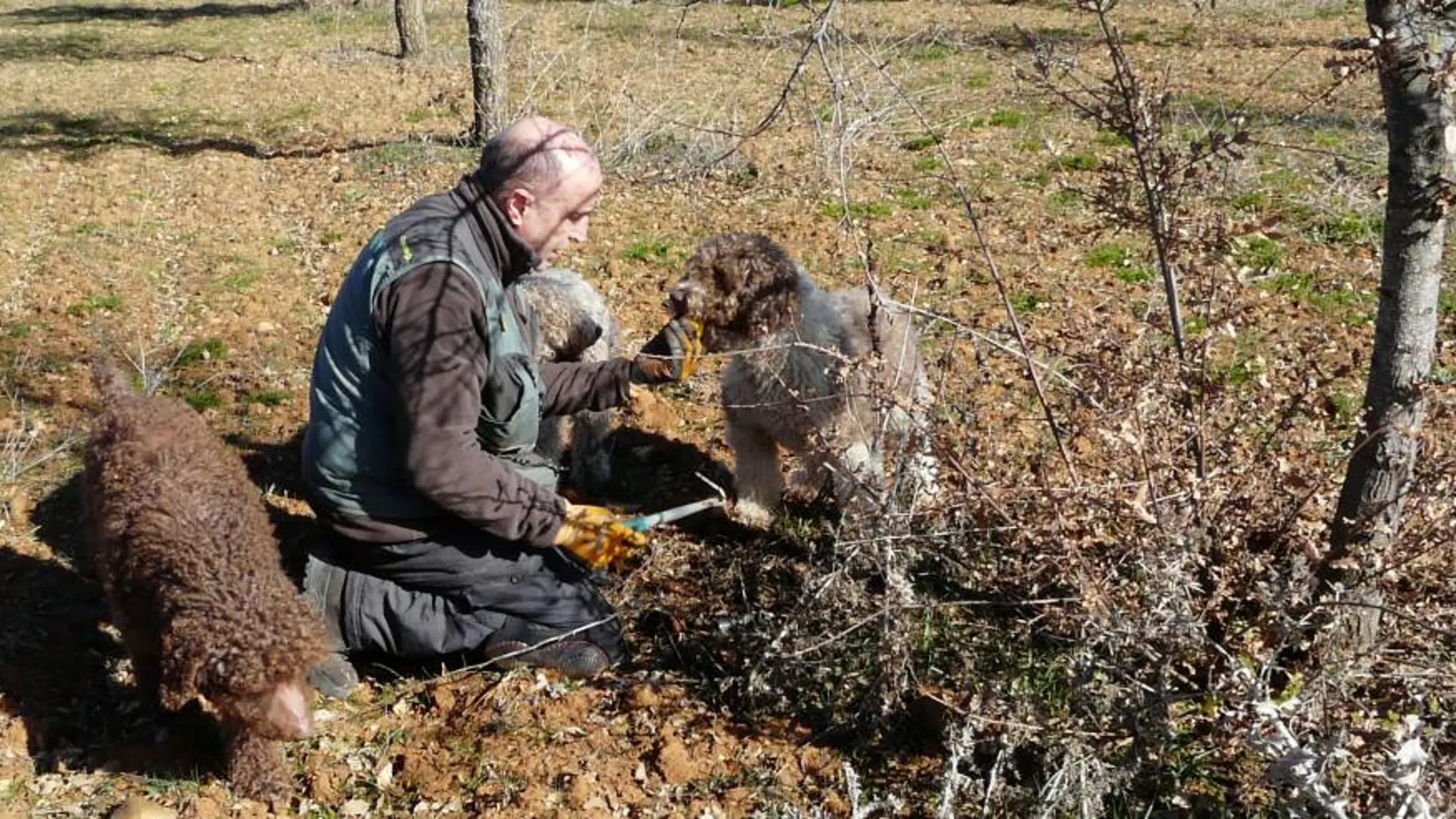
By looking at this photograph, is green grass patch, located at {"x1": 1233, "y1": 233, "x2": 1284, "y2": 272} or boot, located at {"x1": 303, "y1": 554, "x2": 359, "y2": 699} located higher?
green grass patch, located at {"x1": 1233, "y1": 233, "x2": 1284, "y2": 272}

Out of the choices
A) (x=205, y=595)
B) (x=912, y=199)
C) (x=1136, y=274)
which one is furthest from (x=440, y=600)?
(x=912, y=199)

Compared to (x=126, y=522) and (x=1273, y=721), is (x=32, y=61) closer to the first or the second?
(x=126, y=522)

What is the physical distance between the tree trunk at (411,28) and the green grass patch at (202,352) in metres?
10.5

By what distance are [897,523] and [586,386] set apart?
146cm

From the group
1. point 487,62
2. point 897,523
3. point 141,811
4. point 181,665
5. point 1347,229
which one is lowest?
point 141,811

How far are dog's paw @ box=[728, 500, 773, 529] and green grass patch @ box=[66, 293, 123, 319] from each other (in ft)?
15.1

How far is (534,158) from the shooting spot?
370 cm

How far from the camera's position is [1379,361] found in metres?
3.16

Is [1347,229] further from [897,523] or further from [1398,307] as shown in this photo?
[897,523]

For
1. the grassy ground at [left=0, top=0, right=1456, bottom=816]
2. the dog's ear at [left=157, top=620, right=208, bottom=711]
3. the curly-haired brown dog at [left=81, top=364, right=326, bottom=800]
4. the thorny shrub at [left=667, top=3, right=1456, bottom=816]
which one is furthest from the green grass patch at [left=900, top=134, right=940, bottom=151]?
the dog's ear at [left=157, top=620, right=208, bottom=711]

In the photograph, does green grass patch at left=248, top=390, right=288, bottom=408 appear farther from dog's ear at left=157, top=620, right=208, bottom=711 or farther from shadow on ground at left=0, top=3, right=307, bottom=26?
shadow on ground at left=0, top=3, right=307, bottom=26

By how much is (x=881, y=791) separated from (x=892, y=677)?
32 centimetres

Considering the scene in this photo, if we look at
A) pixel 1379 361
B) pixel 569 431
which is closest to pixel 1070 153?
pixel 569 431

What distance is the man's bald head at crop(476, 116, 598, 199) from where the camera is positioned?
3695mm
